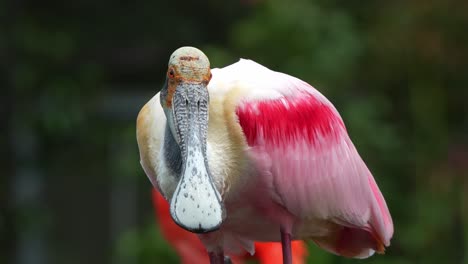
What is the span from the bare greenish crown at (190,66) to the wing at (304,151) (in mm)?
207

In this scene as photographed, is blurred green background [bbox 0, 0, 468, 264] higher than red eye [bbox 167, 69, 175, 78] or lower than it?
lower

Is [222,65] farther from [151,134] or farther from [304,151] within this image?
[151,134]

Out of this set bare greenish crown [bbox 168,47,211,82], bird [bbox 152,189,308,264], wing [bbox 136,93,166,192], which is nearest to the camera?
bare greenish crown [bbox 168,47,211,82]

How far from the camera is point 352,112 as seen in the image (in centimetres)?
645

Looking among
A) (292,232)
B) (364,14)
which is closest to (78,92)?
(364,14)

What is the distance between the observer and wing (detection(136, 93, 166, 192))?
2951 millimetres

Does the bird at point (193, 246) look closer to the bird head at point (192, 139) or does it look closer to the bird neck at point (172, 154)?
the bird neck at point (172, 154)

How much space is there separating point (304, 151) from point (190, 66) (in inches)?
20.1

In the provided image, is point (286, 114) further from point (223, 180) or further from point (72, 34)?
point (72, 34)

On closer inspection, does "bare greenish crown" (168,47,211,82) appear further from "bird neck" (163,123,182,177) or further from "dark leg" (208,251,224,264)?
"dark leg" (208,251,224,264)

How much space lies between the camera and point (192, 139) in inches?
106

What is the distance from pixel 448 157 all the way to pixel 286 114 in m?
4.19

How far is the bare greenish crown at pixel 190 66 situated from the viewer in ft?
8.95

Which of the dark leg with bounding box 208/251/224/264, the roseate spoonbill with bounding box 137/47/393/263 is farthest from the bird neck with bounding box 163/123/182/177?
the dark leg with bounding box 208/251/224/264
